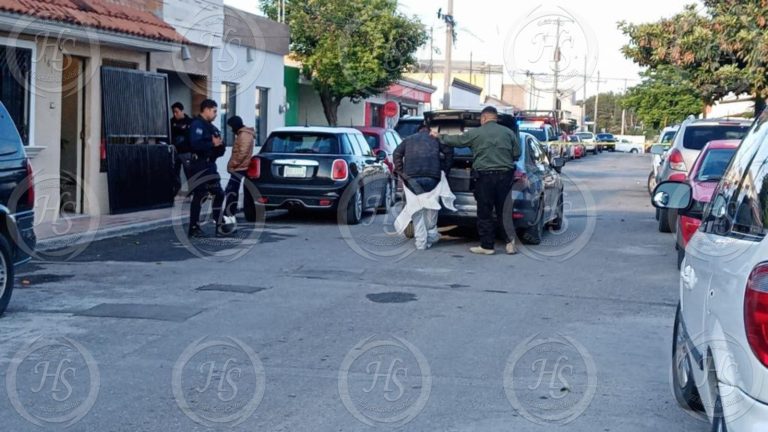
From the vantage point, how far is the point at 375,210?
17.9 meters

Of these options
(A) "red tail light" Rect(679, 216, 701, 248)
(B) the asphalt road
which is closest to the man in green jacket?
(B) the asphalt road

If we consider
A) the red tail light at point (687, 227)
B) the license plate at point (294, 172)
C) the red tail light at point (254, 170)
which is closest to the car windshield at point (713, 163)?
the red tail light at point (687, 227)

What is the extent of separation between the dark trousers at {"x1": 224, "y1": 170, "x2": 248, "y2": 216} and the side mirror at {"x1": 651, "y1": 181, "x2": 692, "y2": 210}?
888 centimetres

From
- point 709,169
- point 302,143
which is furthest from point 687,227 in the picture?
point 302,143

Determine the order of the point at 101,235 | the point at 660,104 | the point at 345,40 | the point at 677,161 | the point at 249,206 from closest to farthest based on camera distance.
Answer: the point at 101,235, the point at 249,206, the point at 677,161, the point at 345,40, the point at 660,104

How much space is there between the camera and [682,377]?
6.01 metres

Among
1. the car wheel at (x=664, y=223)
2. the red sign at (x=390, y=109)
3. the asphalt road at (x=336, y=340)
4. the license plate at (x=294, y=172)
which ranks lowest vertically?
the asphalt road at (x=336, y=340)

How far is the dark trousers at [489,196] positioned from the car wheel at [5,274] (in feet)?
20.4

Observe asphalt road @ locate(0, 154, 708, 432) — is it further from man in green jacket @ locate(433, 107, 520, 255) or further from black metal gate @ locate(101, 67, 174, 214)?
black metal gate @ locate(101, 67, 174, 214)

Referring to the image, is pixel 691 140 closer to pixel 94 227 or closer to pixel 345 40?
pixel 94 227

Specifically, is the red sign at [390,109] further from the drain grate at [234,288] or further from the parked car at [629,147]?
the parked car at [629,147]

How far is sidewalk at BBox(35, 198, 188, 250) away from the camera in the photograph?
1308 cm

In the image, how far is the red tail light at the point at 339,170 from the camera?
15.7 meters

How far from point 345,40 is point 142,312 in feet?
71.5
